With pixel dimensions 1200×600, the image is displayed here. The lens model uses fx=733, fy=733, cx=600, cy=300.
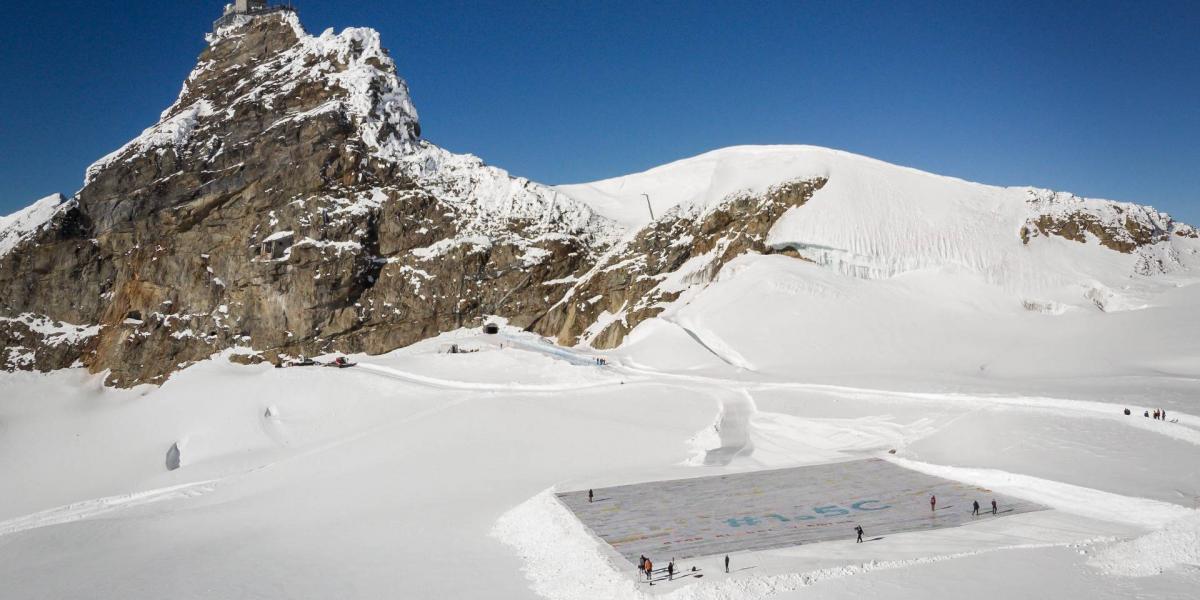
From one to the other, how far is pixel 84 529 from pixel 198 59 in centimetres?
5857

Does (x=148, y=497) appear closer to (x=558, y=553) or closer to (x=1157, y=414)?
(x=558, y=553)

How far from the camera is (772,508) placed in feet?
68.6

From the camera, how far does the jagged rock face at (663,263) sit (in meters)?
51.0

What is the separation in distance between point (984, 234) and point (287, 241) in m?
50.5

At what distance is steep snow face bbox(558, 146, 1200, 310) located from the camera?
4434cm

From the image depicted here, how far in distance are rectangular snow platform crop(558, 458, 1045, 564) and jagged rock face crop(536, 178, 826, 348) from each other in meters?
26.0

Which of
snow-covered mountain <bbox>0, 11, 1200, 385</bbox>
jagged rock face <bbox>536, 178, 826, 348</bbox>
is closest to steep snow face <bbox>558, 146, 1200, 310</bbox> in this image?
snow-covered mountain <bbox>0, 11, 1200, 385</bbox>

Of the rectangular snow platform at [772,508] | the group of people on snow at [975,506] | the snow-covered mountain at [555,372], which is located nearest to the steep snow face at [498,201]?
the snow-covered mountain at [555,372]

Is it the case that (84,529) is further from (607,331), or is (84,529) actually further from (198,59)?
(198,59)

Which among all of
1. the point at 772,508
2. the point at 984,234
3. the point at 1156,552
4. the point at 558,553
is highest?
the point at 984,234

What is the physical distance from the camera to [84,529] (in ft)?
83.7

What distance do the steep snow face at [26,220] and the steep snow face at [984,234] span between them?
55.9 m

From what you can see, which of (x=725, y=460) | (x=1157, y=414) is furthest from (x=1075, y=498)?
(x=725, y=460)

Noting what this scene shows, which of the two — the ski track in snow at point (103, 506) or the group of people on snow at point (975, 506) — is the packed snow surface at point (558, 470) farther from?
the group of people on snow at point (975, 506)
